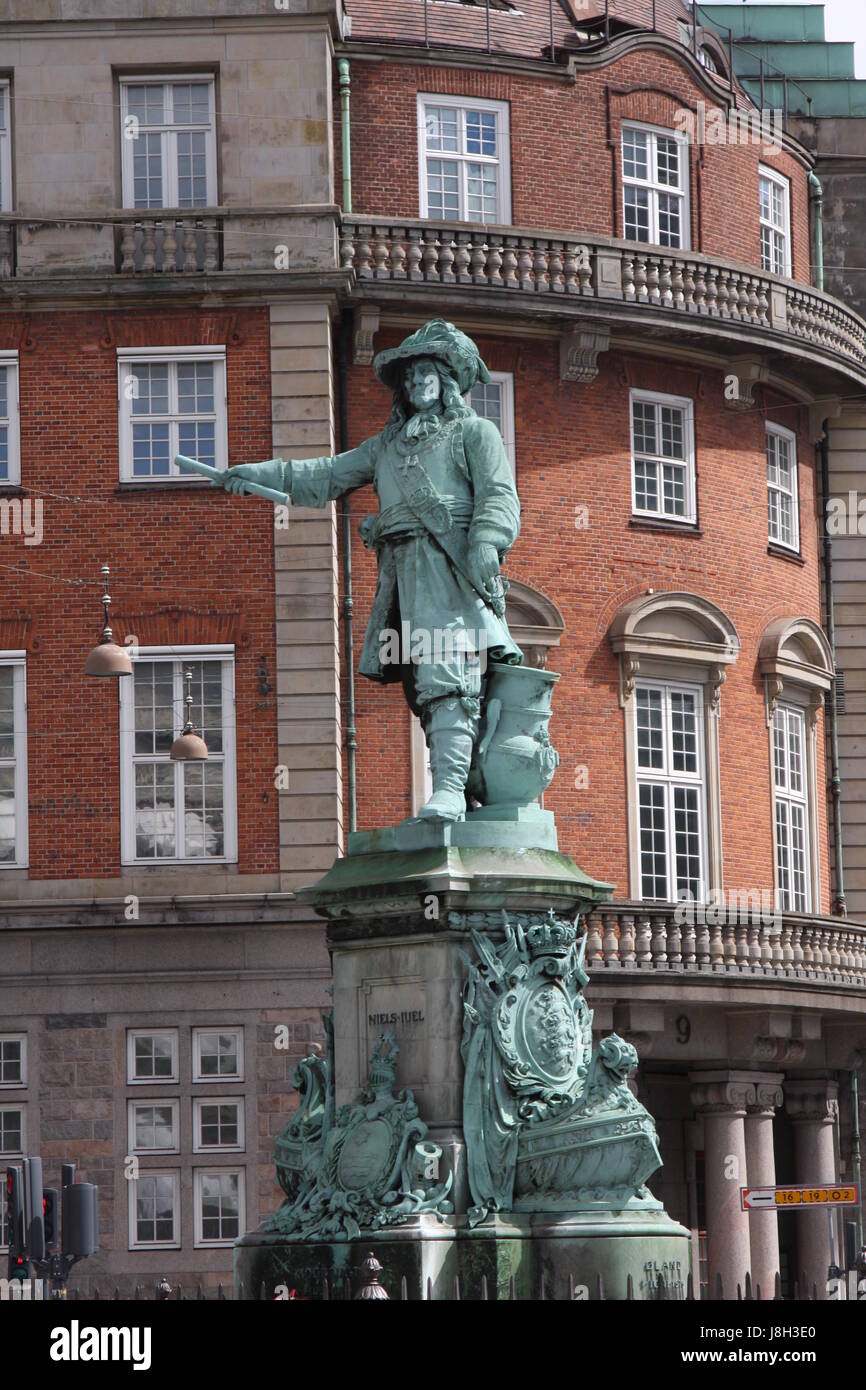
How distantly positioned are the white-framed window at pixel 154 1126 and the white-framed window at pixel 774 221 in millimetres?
14565

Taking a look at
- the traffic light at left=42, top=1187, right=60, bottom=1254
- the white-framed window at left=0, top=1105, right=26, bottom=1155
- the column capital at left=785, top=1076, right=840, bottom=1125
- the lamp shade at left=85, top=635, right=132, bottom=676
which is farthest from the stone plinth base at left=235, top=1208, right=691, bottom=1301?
the column capital at left=785, top=1076, right=840, bottom=1125

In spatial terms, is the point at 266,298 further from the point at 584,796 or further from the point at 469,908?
the point at 469,908

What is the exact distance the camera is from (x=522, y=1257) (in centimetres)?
1538

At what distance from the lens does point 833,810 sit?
38.7m

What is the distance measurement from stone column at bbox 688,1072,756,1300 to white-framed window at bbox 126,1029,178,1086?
7129 millimetres

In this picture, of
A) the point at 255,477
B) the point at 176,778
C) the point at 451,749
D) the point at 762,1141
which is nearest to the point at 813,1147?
the point at 762,1141

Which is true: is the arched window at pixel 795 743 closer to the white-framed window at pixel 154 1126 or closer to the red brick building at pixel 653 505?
the red brick building at pixel 653 505

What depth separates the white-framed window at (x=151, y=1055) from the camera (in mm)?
32375

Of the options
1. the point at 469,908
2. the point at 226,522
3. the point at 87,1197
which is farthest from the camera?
the point at 226,522

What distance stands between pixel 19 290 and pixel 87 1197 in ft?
45.8
